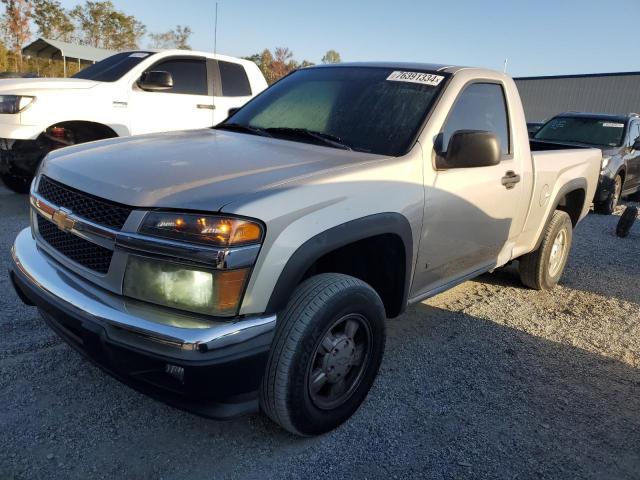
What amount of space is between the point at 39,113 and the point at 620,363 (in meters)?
5.99

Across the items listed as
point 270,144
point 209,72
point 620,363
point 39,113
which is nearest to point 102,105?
point 39,113

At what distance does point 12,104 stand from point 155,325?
488 centimetres

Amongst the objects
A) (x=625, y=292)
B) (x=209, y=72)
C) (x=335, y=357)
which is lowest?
(x=625, y=292)

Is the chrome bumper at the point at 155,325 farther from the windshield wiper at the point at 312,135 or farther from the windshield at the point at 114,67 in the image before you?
the windshield at the point at 114,67

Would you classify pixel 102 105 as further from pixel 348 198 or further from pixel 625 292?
pixel 625 292

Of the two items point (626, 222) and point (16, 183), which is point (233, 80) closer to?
point (16, 183)

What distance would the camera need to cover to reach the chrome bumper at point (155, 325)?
76.1 inches

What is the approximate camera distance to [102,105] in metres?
6.15

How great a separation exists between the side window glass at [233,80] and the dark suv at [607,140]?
17.5ft

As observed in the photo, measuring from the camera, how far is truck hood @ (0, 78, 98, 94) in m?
5.64

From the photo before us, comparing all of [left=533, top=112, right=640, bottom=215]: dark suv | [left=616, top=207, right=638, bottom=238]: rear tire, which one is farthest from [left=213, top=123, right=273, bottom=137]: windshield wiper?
[left=533, top=112, right=640, bottom=215]: dark suv

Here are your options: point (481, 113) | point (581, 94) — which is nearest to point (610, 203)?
point (481, 113)

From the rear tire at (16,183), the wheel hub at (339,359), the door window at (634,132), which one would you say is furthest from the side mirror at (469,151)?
the door window at (634,132)

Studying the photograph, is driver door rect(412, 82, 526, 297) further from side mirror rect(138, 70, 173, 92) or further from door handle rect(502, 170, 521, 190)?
side mirror rect(138, 70, 173, 92)
